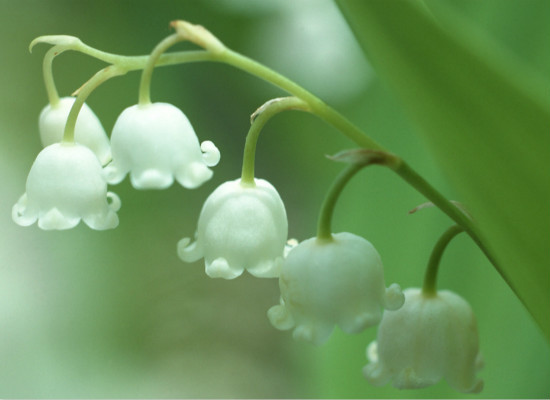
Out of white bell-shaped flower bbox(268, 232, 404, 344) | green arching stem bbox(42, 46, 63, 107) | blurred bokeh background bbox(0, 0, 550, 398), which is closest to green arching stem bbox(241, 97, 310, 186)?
white bell-shaped flower bbox(268, 232, 404, 344)

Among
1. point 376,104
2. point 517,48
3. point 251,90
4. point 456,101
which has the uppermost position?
point 251,90

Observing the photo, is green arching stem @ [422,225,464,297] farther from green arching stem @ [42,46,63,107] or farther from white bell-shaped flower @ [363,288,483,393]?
green arching stem @ [42,46,63,107]


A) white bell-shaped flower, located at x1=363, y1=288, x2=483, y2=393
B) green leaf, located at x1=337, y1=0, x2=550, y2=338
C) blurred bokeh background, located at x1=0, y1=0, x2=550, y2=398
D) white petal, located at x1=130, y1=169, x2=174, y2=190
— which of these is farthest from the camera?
blurred bokeh background, located at x1=0, y1=0, x2=550, y2=398

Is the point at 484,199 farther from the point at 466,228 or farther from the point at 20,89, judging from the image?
the point at 20,89

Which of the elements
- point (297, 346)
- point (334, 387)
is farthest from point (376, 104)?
point (297, 346)

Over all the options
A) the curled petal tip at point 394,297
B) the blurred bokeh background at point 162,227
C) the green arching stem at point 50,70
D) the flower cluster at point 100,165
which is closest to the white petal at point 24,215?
the flower cluster at point 100,165

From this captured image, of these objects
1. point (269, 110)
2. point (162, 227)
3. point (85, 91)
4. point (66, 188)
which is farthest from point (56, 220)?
point (162, 227)
